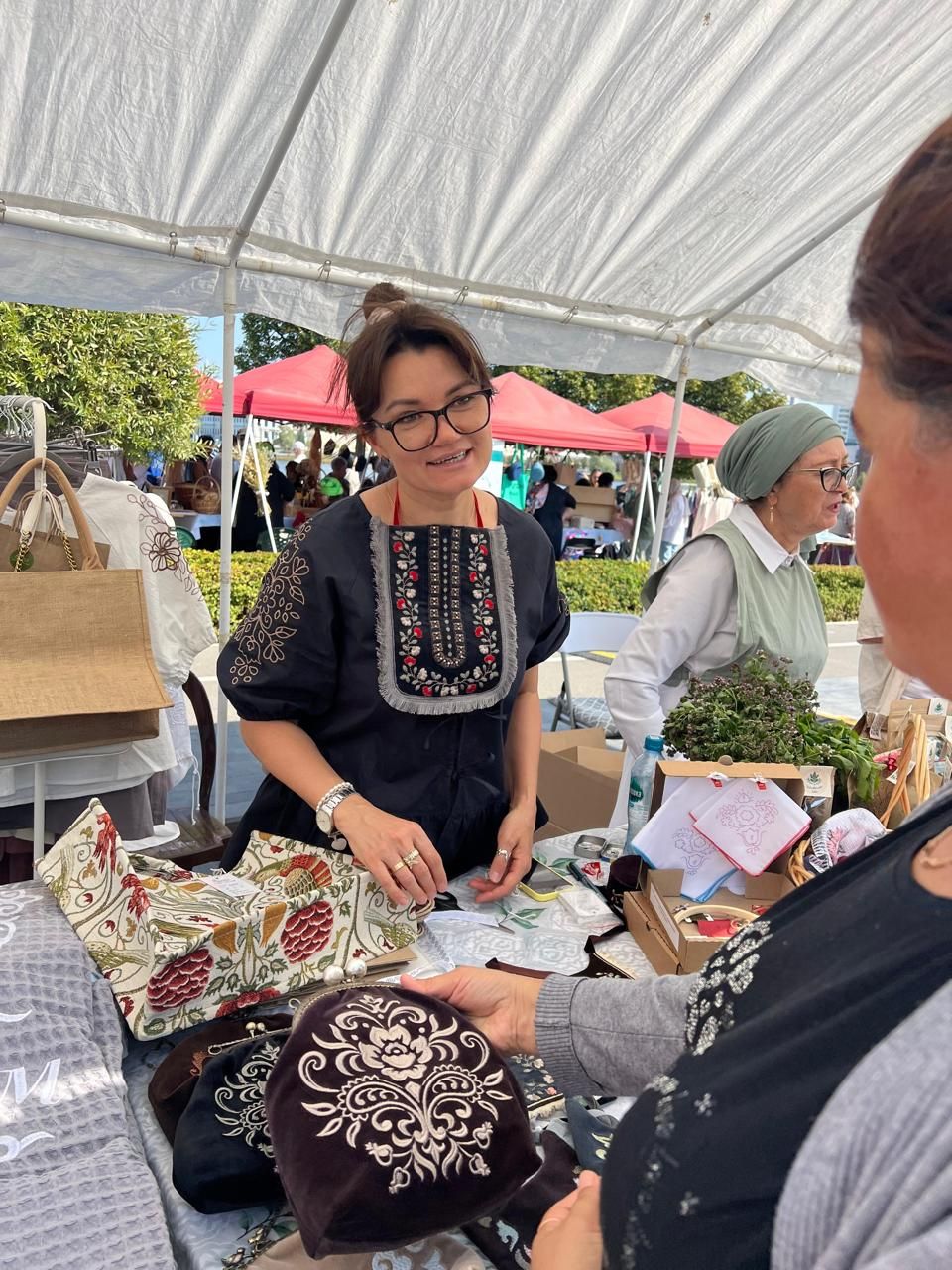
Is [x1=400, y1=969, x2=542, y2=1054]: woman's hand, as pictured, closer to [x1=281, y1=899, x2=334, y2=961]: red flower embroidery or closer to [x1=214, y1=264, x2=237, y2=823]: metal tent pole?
[x1=281, y1=899, x2=334, y2=961]: red flower embroidery

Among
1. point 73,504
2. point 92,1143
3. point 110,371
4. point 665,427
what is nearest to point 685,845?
point 92,1143

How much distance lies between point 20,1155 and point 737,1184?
0.79 metres

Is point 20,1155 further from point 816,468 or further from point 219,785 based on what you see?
point 219,785

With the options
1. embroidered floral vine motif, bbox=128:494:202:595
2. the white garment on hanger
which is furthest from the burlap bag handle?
embroidered floral vine motif, bbox=128:494:202:595

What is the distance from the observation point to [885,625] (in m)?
0.59

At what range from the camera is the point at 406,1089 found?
86cm

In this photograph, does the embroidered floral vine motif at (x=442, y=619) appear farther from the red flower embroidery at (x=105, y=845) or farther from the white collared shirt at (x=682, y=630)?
the white collared shirt at (x=682, y=630)

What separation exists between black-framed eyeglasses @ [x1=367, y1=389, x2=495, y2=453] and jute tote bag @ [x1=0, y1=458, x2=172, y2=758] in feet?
2.78

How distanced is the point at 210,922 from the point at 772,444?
193 cm

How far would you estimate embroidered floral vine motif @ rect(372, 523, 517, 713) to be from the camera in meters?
1.72

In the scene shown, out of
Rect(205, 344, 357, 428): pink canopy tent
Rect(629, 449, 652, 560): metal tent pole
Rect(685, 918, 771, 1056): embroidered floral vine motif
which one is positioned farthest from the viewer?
Rect(629, 449, 652, 560): metal tent pole

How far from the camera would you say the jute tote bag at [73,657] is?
2.04 metres

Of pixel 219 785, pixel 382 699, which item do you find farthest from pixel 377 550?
pixel 219 785

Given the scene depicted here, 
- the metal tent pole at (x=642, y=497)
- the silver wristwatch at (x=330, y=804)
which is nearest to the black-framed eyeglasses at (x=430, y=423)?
the silver wristwatch at (x=330, y=804)
